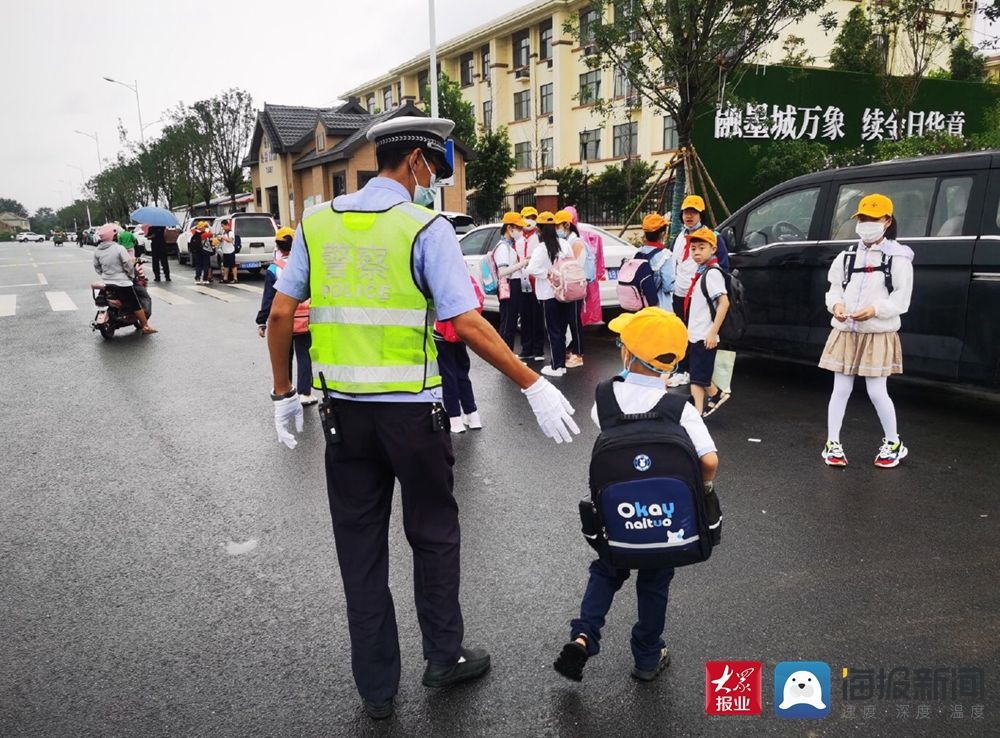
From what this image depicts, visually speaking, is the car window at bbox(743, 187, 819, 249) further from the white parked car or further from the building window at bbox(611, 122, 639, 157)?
the building window at bbox(611, 122, 639, 157)

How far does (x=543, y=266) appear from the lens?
27.1 ft

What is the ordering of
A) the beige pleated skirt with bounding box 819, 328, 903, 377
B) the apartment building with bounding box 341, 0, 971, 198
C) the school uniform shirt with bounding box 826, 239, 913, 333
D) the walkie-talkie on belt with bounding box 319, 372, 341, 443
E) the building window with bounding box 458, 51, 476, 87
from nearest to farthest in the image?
the walkie-talkie on belt with bounding box 319, 372, 341, 443 → the school uniform shirt with bounding box 826, 239, 913, 333 → the beige pleated skirt with bounding box 819, 328, 903, 377 → the apartment building with bounding box 341, 0, 971, 198 → the building window with bounding box 458, 51, 476, 87

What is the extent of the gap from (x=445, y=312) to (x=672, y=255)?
18.6 ft

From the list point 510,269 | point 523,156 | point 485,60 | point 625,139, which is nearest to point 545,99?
point 523,156

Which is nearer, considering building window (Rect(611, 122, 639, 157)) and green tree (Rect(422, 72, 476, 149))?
green tree (Rect(422, 72, 476, 149))

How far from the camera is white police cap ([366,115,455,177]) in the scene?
8.88 feet

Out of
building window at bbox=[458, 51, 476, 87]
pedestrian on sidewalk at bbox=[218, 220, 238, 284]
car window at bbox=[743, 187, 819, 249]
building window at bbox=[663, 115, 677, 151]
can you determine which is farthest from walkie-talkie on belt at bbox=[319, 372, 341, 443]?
building window at bbox=[458, 51, 476, 87]

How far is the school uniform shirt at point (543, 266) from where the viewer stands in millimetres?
8242

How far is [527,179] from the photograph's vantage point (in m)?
45.9

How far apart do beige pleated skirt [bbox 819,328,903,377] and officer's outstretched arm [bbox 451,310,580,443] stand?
322 cm

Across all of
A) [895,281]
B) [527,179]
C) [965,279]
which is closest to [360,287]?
[895,281]

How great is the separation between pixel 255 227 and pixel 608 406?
21.8 metres

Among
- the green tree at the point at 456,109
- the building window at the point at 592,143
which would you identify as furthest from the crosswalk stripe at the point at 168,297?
the building window at the point at 592,143

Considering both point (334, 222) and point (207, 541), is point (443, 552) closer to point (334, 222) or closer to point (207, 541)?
point (334, 222)
